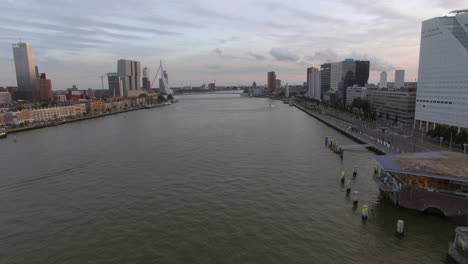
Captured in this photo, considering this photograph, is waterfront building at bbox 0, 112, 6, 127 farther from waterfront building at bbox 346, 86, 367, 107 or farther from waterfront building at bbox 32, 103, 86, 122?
waterfront building at bbox 346, 86, 367, 107

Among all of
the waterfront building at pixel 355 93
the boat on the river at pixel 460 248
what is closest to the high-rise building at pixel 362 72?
the waterfront building at pixel 355 93

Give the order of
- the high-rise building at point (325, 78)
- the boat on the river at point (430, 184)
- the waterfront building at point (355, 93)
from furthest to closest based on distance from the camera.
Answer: the high-rise building at point (325, 78)
the waterfront building at point (355, 93)
the boat on the river at point (430, 184)

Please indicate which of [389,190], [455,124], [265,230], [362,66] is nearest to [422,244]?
[389,190]

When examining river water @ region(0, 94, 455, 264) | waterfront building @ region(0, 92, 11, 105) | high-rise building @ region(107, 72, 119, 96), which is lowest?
river water @ region(0, 94, 455, 264)

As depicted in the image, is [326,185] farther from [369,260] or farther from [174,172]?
[174,172]

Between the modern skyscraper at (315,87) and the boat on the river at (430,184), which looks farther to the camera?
the modern skyscraper at (315,87)

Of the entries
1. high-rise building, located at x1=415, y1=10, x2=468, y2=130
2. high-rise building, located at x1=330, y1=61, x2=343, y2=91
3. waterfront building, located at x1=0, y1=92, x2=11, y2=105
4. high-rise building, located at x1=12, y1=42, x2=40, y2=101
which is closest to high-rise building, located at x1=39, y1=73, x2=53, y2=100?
high-rise building, located at x1=12, y1=42, x2=40, y2=101

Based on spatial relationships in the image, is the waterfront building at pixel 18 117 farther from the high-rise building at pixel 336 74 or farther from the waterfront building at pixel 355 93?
the high-rise building at pixel 336 74
